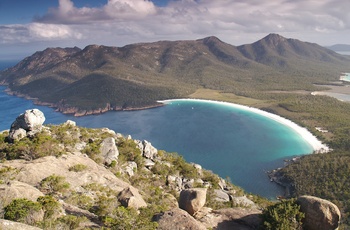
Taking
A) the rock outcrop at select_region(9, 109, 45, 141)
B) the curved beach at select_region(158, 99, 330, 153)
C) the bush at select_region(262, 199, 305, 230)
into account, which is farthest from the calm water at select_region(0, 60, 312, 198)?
the rock outcrop at select_region(9, 109, 45, 141)

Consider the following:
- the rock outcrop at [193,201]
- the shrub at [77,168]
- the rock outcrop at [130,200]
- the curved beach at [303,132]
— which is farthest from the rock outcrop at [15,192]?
the curved beach at [303,132]

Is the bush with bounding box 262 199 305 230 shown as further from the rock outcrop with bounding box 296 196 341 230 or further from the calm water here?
the calm water

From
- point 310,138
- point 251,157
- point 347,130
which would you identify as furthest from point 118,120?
point 347,130

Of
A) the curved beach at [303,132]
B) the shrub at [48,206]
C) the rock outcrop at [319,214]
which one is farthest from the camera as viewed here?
the curved beach at [303,132]

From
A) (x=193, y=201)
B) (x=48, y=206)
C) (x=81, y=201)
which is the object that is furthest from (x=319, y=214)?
(x=48, y=206)

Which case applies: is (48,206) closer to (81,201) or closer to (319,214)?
(81,201)

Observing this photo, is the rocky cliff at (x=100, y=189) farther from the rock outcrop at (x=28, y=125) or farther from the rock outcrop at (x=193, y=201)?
the rock outcrop at (x=28, y=125)
